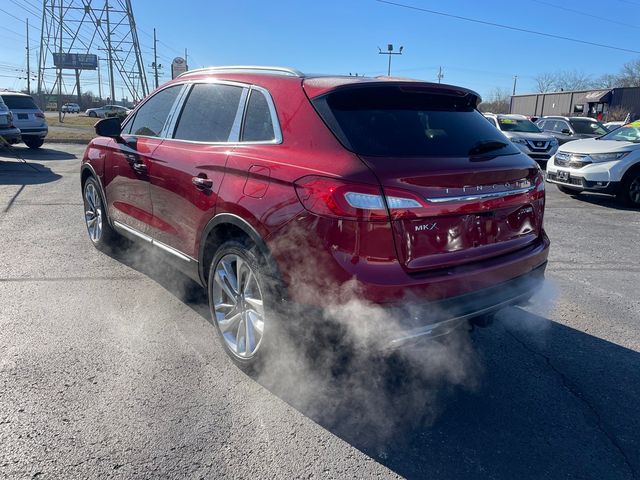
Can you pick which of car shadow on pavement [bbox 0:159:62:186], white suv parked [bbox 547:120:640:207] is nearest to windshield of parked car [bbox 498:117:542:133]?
white suv parked [bbox 547:120:640:207]

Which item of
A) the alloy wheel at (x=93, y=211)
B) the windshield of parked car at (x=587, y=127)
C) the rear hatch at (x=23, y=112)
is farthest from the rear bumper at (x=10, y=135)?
the windshield of parked car at (x=587, y=127)

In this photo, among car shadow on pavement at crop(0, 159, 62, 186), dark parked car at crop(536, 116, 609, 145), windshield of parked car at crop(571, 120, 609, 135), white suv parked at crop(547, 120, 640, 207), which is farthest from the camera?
windshield of parked car at crop(571, 120, 609, 135)

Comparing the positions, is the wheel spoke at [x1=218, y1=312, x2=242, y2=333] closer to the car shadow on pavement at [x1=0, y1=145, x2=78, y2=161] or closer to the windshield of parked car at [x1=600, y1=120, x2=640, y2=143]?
the windshield of parked car at [x1=600, y1=120, x2=640, y2=143]

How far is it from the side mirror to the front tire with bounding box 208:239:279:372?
6.98 ft

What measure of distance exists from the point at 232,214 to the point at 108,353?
132 cm

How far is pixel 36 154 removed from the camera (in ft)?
48.3

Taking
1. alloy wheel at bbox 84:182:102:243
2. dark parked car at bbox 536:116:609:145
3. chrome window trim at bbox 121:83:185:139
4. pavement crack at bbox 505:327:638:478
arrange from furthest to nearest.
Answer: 1. dark parked car at bbox 536:116:609:145
2. alloy wheel at bbox 84:182:102:243
3. chrome window trim at bbox 121:83:185:139
4. pavement crack at bbox 505:327:638:478

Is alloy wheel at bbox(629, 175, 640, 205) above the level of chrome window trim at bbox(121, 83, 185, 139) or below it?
below

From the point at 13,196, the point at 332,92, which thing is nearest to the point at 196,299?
the point at 332,92

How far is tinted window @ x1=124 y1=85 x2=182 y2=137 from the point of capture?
13.1 ft

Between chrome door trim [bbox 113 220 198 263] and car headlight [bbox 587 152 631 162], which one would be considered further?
car headlight [bbox 587 152 631 162]

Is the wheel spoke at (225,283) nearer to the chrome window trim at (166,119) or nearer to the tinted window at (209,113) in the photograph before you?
the tinted window at (209,113)

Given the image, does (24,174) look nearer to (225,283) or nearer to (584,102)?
(225,283)

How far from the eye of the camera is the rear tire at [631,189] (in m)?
8.47
